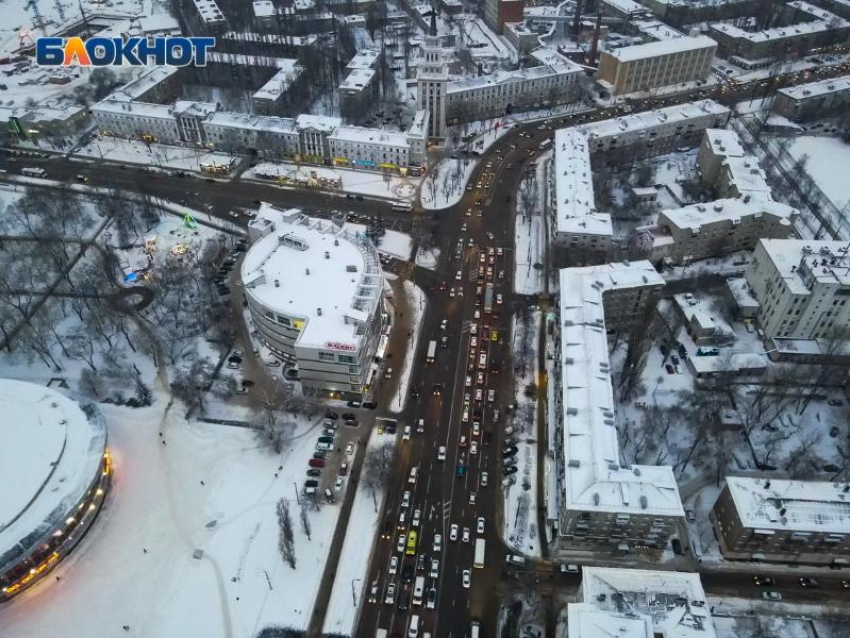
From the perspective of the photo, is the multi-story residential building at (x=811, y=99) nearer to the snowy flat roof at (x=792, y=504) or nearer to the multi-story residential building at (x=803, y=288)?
the multi-story residential building at (x=803, y=288)

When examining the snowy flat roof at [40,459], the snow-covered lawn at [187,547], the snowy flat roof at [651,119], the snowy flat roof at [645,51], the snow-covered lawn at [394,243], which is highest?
the snowy flat roof at [645,51]

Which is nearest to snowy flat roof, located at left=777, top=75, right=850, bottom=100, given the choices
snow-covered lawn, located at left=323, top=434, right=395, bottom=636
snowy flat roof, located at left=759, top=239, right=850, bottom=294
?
snowy flat roof, located at left=759, top=239, right=850, bottom=294

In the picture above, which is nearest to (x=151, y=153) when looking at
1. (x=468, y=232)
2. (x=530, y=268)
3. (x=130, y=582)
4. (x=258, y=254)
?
(x=258, y=254)

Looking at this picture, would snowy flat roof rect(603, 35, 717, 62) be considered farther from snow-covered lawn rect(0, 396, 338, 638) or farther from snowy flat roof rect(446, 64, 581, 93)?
snow-covered lawn rect(0, 396, 338, 638)

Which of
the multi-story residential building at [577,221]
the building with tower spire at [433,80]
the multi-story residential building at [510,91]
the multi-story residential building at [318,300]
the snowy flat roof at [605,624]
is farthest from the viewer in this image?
the multi-story residential building at [510,91]

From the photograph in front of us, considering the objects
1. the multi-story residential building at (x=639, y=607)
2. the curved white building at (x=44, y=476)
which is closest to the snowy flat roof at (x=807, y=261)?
the multi-story residential building at (x=639, y=607)

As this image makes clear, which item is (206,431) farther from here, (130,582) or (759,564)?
(759,564)
